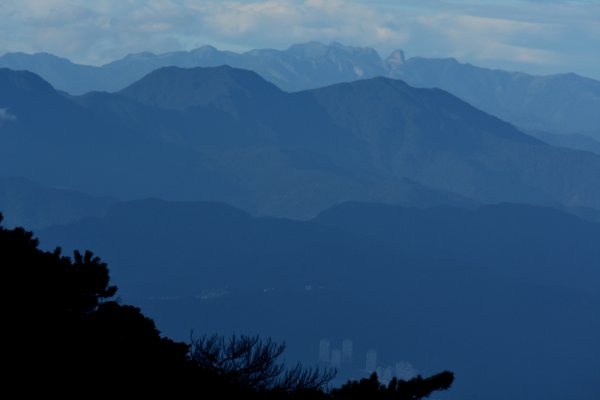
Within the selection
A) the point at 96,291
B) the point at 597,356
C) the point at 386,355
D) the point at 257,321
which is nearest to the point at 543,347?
the point at 597,356

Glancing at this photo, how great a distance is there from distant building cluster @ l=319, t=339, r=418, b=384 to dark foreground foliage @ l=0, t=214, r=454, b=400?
146 m

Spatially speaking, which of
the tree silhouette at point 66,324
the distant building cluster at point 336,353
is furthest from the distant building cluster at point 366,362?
the tree silhouette at point 66,324

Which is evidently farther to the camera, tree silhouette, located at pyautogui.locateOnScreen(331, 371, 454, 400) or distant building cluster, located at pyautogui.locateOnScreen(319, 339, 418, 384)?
distant building cluster, located at pyautogui.locateOnScreen(319, 339, 418, 384)

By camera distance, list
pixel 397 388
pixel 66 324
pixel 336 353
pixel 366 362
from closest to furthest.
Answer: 1. pixel 397 388
2. pixel 66 324
3. pixel 336 353
4. pixel 366 362

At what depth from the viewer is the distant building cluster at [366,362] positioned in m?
166

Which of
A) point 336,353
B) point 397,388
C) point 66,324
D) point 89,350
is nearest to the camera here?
point 397,388

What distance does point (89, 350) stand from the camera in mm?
16000

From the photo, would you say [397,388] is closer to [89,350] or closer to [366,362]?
[89,350]

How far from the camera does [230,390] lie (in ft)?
57.5

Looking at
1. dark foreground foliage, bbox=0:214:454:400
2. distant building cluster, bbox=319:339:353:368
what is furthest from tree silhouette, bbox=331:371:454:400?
distant building cluster, bbox=319:339:353:368

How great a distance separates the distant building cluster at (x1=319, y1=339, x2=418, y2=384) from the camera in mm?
166125

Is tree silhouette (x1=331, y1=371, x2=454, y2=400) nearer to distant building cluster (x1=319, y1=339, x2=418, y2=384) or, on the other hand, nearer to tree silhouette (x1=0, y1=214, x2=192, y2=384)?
tree silhouette (x1=0, y1=214, x2=192, y2=384)

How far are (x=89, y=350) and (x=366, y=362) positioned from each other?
157 meters

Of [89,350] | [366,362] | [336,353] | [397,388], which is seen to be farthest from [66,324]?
Result: [366,362]
